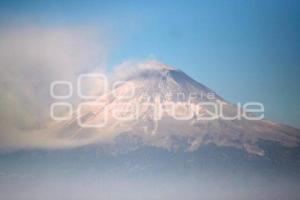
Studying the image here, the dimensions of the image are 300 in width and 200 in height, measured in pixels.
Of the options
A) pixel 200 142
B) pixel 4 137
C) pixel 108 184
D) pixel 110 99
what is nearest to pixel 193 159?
pixel 200 142

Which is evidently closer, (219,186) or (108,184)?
(108,184)

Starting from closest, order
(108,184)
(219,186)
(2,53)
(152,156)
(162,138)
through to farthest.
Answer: (2,53)
(152,156)
(162,138)
(108,184)
(219,186)

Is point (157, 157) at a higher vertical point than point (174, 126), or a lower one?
lower

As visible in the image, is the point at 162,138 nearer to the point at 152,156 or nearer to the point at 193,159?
the point at 152,156

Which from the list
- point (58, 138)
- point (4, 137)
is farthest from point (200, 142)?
point (4, 137)

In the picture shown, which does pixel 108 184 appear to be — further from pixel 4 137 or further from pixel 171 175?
pixel 4 137

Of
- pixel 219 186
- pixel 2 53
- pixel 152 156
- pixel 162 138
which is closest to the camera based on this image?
pixel 2 53

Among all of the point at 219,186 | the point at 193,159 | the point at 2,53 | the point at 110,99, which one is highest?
the point at 2,53

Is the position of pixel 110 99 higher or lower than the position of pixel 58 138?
higher

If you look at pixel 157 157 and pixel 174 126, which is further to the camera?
pixel 174 126
